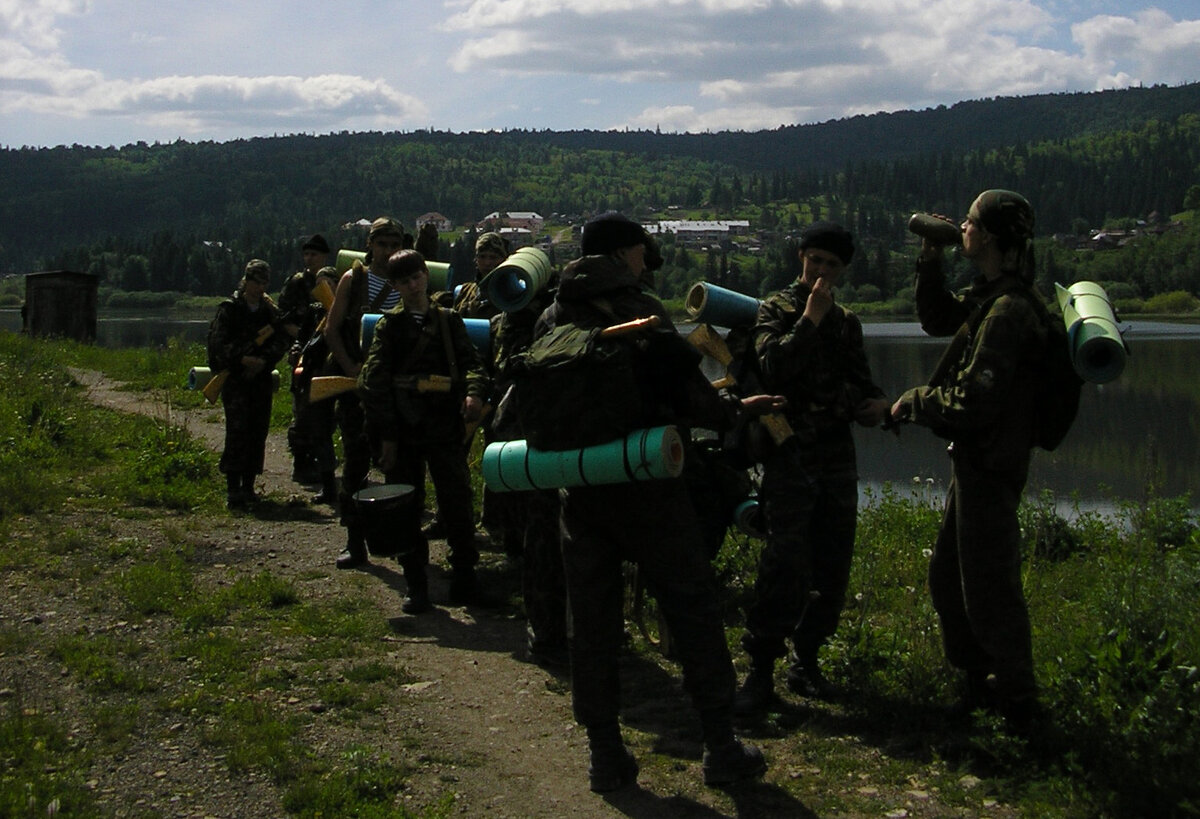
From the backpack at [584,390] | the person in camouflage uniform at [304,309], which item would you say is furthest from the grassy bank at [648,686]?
the person in camouflage uniform at [304,309]

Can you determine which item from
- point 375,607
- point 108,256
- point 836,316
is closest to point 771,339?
point 836,316

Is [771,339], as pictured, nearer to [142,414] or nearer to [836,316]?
[836,316]

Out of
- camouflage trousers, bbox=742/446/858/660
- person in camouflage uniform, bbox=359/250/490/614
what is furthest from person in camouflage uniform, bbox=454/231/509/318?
camouflage trousers, bbox=742/446/858/660

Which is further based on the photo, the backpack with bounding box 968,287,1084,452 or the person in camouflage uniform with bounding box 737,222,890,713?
the person in camouflage uniform with bounding box 737,222,890,713

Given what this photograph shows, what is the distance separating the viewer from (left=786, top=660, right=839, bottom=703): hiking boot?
569 cm

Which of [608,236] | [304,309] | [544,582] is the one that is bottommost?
[544,582]

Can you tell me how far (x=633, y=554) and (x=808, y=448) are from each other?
1154 millimetres

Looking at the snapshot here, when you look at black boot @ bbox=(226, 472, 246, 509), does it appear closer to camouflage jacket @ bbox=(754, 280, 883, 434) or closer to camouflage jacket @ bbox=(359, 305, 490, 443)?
camouflage jacket @ bbox=(359, 305, 490, 443)

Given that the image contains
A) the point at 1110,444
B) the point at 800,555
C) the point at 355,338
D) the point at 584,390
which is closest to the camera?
the point at 584,390

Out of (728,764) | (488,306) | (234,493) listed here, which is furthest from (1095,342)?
(234,493)

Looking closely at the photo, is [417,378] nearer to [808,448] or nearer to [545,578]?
[545,578]

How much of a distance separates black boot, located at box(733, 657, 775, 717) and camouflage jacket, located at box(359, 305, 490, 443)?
2441 millimetres

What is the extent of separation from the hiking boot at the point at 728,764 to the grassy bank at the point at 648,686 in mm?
140

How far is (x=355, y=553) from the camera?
28.0 feet
